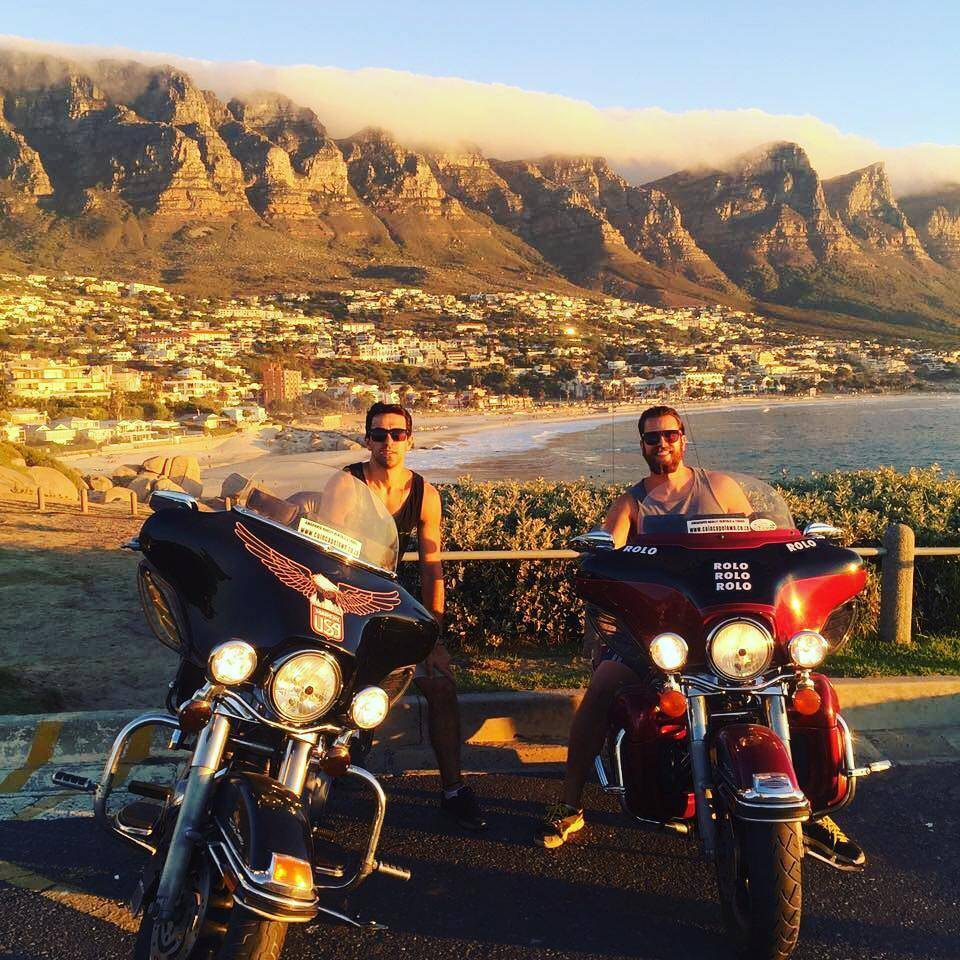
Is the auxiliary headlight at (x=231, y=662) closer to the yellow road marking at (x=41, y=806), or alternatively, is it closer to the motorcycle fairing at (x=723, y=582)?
the motorcycle fairing at (x=723, y=582)

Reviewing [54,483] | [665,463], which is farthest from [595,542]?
[54,483]

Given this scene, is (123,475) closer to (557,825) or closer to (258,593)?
(557,825)

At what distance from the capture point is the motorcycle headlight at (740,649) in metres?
2.96

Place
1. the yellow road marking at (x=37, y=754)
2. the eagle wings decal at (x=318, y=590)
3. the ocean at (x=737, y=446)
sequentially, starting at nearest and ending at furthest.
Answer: the eagle wings decal at (x=318, y=590), the yellow road marking at (x=37, y=754), the ocean at (x=737, y=446)

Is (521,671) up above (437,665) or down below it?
below

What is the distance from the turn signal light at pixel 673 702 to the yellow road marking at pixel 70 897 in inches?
72.0

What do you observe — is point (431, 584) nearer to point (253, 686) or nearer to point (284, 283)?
point (253, 686)

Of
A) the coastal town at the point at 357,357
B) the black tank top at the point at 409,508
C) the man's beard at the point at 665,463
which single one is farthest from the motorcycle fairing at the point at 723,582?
the coastal town at the point at 357,357

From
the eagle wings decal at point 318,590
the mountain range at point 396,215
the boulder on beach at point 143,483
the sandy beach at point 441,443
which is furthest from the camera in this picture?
the mountain range at point 396,215

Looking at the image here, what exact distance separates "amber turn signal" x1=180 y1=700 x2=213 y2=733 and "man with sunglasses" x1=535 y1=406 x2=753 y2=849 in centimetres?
157

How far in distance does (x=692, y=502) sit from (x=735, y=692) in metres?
0.97

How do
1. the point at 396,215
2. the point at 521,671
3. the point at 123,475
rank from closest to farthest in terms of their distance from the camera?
the point at 521,671, the point at 123,475, the point at 396,215

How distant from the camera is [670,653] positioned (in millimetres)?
2988

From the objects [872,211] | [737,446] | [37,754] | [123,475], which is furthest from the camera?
[872,211]
